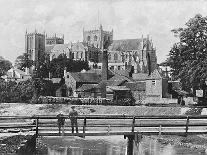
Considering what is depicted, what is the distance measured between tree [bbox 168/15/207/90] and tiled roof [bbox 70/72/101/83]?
→ 1649 inches

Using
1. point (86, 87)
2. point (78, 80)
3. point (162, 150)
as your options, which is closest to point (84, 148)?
point (162, 150)

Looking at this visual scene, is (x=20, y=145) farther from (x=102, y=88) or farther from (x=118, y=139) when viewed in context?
(x=102, y=88)

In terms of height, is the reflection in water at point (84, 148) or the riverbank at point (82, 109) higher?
the riverbank at point (82, 109)

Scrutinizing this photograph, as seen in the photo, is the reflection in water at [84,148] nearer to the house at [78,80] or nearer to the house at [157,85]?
the house at [157,85]

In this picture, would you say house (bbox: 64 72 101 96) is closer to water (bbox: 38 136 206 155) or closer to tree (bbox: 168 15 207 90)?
tree (bbox: 168 15 207 90)

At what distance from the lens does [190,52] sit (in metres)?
80.7

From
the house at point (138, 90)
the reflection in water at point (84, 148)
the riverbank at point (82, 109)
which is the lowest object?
the reflection in water at point (84, 148)

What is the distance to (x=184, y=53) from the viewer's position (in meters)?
80.8

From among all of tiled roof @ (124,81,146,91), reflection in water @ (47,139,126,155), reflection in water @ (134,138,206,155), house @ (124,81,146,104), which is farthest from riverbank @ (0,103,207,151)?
reflection in water @ (47,139,126,155)

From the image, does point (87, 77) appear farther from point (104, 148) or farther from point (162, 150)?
point (162, 150)

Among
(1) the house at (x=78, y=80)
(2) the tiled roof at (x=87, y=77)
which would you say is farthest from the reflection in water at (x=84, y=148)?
(2) the tiled roof at (x=87, y=77)

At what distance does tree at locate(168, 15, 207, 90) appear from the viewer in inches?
3014

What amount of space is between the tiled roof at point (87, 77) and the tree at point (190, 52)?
137 ft

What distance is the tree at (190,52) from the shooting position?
76.6m
